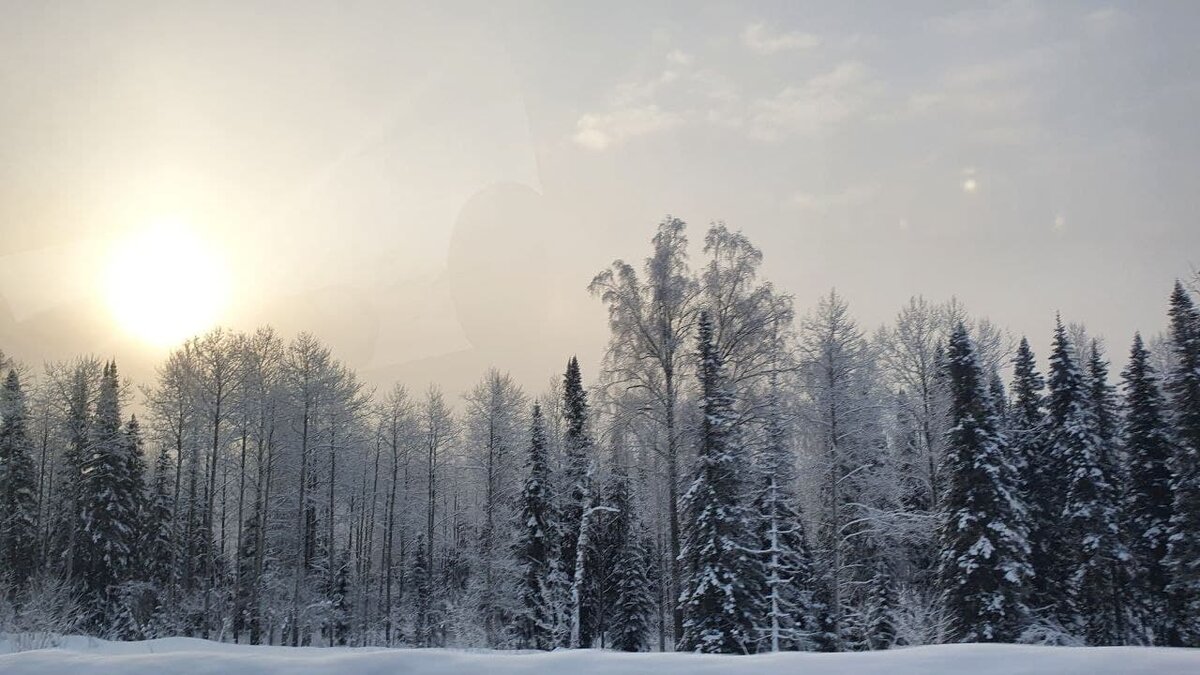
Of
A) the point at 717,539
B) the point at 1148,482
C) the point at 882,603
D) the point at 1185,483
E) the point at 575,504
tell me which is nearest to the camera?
the point at 717,539

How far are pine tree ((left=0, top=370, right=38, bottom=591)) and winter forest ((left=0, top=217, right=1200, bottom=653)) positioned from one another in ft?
0.51

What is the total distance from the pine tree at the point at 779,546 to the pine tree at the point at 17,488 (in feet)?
122

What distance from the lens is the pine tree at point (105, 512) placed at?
1495 inches

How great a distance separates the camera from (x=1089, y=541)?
33.6m

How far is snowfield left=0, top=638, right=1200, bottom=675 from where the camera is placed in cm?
657

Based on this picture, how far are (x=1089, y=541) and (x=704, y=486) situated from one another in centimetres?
Result: 1980

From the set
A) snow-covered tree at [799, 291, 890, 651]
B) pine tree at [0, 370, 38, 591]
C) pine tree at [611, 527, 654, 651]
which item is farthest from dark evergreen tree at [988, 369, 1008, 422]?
pine tree at [0, 370, 38, 591]

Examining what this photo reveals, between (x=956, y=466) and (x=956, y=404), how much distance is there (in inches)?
91.9

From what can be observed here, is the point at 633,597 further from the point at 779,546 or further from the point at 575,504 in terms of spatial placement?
the point at 779,546

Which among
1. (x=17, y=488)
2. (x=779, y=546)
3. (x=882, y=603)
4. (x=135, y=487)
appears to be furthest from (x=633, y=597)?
(x=17, y=488)

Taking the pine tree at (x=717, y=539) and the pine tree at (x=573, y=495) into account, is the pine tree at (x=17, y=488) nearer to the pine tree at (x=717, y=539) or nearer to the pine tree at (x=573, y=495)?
the pine tree at (x=573, y=495)

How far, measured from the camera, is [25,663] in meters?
8.34

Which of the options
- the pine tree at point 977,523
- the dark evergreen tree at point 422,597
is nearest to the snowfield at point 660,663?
the pine tree at point 977,523

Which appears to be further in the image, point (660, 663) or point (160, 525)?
point (160, 525)
